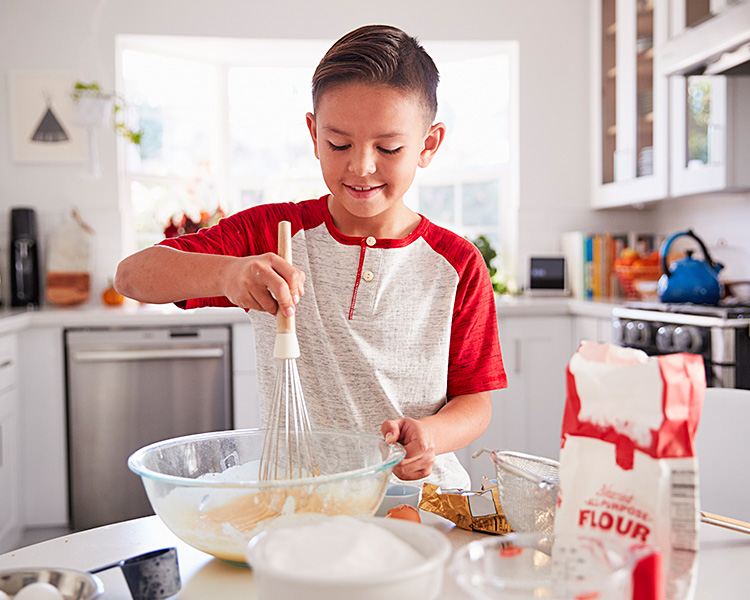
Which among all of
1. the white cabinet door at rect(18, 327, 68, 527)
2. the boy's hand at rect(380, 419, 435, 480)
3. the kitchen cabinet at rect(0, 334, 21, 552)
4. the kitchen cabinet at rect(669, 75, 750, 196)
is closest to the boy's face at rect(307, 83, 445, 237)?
the boy's hand at rect(380, 419, 435, 480)

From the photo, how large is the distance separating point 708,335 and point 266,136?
248cm

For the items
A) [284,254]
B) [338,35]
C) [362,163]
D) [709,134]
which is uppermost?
[338,35]

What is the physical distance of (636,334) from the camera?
248 cm

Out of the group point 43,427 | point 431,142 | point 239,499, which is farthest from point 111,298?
point 239,499

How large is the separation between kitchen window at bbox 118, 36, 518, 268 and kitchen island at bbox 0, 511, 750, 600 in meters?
2.91

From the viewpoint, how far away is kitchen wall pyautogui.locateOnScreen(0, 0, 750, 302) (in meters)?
3.34

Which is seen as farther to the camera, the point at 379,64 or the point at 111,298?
the point at 111,298

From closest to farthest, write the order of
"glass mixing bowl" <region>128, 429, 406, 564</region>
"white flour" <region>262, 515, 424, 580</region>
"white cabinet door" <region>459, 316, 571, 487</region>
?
"white flour" <region>262, 515, 424, 580</region> → "glass mixing bowl" <region>128, 429, 406, 564</region> → "white cabinet door" <region>459, 316, 571, 487</region>

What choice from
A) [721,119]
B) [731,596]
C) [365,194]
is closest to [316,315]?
[365,194]

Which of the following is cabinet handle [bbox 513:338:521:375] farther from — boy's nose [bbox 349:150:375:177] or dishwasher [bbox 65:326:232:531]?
boy's nose [bbox 349:150:375:177]

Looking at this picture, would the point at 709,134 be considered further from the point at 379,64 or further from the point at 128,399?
the point at 128,399

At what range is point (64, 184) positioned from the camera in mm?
3369

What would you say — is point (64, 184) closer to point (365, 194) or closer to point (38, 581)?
point (365, 194)

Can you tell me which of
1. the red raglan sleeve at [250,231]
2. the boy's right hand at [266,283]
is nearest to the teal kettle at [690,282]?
the red raglan sleeve at [250,231]
